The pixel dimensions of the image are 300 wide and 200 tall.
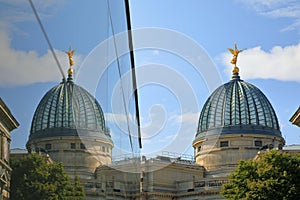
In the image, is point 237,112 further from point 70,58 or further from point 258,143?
point 70,58

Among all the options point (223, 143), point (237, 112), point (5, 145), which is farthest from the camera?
point (237, 112)

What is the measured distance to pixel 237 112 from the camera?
9062 cm

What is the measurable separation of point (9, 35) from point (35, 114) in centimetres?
32

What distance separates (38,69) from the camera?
1.76 meters

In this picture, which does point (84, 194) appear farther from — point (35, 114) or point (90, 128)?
point (35, 114)

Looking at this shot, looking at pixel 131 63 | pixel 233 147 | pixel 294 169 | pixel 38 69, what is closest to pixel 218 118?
pixel 233 147

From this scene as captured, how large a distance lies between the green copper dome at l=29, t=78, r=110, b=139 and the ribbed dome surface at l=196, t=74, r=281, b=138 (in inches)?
3282

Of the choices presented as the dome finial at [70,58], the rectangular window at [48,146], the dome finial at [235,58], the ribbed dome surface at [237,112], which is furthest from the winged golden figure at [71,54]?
the dome finial at [235,58]

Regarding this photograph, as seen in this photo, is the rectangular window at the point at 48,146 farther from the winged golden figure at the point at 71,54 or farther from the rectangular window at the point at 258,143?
the rectangular window at the point at 258,143

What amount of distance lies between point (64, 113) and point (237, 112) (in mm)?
89456

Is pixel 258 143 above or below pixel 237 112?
below

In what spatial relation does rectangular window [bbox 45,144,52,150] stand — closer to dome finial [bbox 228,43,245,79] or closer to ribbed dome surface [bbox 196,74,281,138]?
ribbed dome surface [bbox 196,74,281,138]

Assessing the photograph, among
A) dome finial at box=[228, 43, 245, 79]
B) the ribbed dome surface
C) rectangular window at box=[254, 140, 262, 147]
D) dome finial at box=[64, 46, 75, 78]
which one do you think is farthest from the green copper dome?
dome finial at box=[228, 43, 245, 79]

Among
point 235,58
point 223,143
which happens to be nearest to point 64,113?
point 223,143
